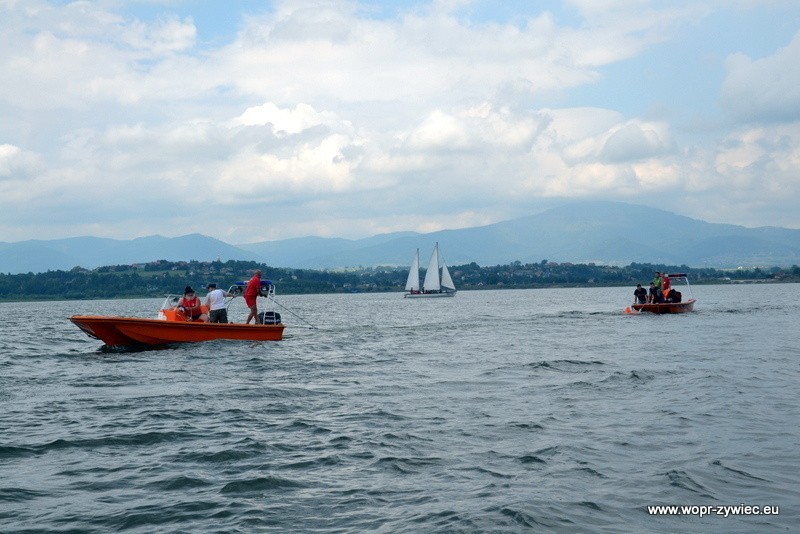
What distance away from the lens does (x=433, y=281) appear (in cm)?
13575

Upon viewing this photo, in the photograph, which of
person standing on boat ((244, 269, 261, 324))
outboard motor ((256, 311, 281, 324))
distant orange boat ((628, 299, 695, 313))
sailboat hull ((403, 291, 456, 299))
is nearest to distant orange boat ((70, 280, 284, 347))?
outboard motor ((256, 311, 281, 324))

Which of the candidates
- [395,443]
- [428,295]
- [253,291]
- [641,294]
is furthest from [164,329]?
[428,295]

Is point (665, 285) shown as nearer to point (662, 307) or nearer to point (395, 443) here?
point (662, 307)

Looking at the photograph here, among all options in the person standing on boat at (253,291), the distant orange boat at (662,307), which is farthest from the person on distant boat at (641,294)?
the person standing on boat at (253,291)

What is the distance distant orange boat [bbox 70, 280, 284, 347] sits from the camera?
2856 centimetres

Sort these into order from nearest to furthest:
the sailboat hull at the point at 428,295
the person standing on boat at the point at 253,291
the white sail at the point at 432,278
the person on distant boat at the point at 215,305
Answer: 1. the person on distant boat at the point at 215,305
2. the person standing on boat at the point at 253,291
3. the white sail at the point at 432,278
4. the sailboat hull at the point at 428,295

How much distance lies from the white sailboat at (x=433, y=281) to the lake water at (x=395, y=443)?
106177 mm

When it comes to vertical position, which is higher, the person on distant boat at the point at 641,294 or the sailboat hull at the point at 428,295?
the person on distant boat at the point at 641,294

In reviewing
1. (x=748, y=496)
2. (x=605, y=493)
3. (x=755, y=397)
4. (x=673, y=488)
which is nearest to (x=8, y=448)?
(x=605, y=493)

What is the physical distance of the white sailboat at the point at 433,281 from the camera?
13388 centimetres

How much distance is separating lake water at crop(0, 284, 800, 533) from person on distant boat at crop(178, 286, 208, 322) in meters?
3.16

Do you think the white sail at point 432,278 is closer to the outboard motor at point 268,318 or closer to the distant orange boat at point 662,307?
the distant orange boat at point 662,307

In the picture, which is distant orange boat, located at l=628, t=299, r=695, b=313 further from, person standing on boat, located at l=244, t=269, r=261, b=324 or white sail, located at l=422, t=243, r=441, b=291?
white sail, located at l=422, t=243, r=441, b=291

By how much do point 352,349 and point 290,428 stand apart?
18.2 metres
